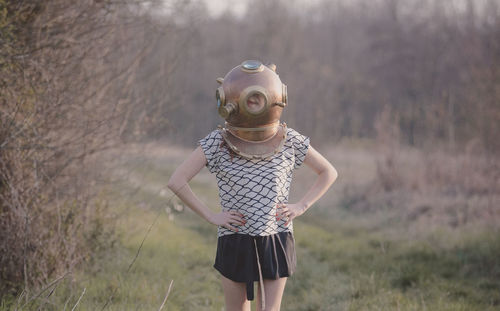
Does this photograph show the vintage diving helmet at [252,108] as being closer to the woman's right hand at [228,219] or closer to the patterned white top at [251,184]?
the patterned white top at [251,184]

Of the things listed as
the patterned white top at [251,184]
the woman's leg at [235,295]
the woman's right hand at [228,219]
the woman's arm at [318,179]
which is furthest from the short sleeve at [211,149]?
the woman's leg at [235,295]

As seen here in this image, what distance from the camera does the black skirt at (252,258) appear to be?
2537 mm

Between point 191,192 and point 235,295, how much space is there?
64 cm

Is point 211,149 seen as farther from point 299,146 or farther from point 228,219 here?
point 299,146

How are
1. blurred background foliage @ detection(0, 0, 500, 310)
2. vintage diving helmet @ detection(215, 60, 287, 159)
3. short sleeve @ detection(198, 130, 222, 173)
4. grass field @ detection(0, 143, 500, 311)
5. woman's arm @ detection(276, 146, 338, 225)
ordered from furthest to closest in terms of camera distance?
grass field @ detection(0, 143, 500, 311) < blurred background foliage @ detection(0, 0, 500, 310) < woman's arm @ detection(276, 146, 338, 225) < short sleeve @ detection(198, 130, 222, 173) < vintage diving helmet @ detection(215, 60, 287, 159)

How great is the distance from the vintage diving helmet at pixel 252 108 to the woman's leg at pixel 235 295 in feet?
2.38

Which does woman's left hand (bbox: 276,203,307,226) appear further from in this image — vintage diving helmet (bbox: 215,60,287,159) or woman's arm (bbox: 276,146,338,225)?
vintage diving helmet (bbox: 215,60,287,159)

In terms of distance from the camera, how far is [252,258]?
2.56m

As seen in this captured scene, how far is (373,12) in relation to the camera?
29859 millimetres

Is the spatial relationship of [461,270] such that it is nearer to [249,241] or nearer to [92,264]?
[249,241]

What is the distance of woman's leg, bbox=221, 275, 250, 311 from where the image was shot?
2596 mm

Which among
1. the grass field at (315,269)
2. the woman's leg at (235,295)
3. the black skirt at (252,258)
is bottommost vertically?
the grass field at (315,269)

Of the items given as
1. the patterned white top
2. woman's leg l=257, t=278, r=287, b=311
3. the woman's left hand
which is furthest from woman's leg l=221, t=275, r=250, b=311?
the woman's left hand

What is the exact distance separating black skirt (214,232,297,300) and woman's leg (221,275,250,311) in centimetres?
5
